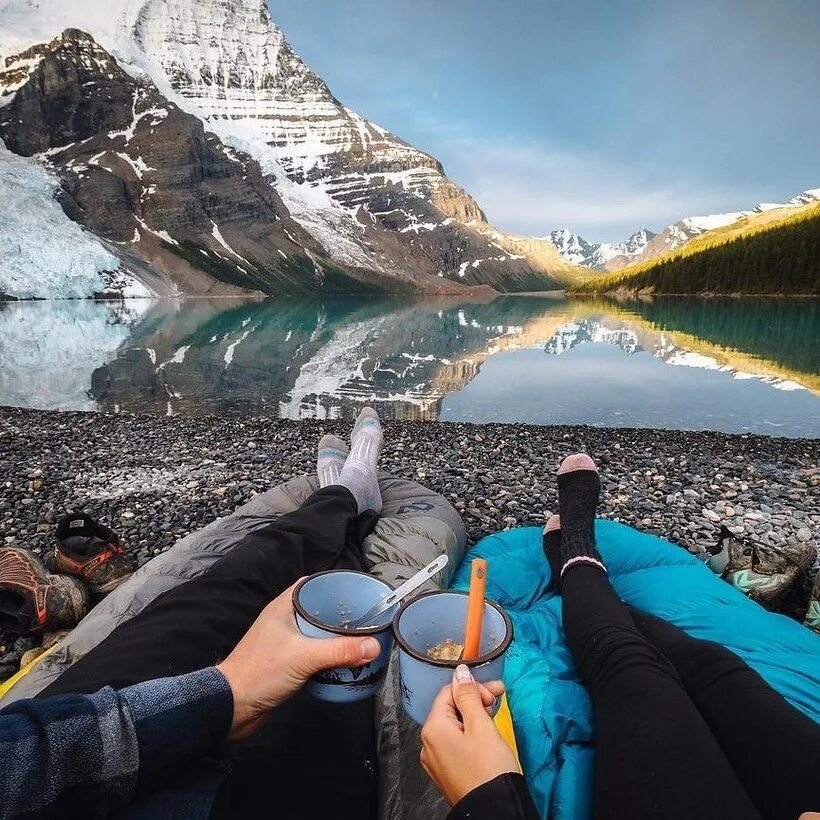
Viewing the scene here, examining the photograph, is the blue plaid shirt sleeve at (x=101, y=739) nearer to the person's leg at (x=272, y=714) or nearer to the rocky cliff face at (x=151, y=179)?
the person's leg at (x=272, y=714)

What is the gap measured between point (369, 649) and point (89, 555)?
10.8ft

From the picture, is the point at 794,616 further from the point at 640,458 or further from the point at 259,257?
the point at 259,257

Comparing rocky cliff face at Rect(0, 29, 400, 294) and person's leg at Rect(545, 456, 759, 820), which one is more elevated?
rocky cliff face at Rect(0, 29, 400, 294)

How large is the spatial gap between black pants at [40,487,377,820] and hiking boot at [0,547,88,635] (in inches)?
73.1

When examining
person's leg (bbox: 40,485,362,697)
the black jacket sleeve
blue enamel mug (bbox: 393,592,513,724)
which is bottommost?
person's leg (bbox: 40,485,362,697)

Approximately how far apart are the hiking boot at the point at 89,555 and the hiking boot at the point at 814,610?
4.71 m

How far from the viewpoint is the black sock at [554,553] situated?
11.3 feet

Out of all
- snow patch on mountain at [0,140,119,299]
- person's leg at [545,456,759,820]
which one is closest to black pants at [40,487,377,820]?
person's leg at [545,456,759,820]

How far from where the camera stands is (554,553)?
3582 mm

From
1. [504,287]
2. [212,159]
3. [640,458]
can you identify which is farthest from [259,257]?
[640,458]

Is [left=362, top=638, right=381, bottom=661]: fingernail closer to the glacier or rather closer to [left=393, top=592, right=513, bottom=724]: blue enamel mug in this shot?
[left=393, top=592, right=513, bottom=724]: blue enamel mug

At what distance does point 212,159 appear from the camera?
152m

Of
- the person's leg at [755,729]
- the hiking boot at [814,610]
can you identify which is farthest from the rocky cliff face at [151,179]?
the person's leg at [755,729]

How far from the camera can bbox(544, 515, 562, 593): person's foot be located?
3.45 m
